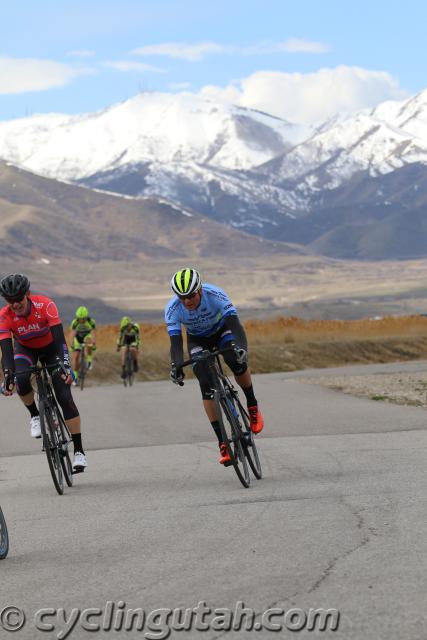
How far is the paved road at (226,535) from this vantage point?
19.9 feet

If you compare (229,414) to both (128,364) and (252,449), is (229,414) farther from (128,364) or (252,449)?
(128,364)

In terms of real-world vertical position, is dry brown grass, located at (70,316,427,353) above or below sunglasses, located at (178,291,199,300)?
below

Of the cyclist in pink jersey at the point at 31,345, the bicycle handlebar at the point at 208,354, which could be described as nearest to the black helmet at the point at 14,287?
the cyclist in pink jersey at the point at 31,345

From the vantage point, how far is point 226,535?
813 centimetres

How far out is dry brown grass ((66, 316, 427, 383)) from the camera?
132ft

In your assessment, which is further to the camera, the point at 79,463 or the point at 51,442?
the point at 79,463

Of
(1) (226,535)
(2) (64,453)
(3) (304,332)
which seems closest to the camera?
(1) (226,535)

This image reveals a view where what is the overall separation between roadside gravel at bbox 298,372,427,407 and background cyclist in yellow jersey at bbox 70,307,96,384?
5.10 m

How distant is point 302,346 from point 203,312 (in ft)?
114

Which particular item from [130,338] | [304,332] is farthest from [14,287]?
[304,332]

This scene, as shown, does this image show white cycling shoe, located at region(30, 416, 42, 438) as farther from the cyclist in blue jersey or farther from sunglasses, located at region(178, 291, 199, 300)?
sunglasses, located at region(178, 291, 199, 300)

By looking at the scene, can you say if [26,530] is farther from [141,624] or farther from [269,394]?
[269,394]

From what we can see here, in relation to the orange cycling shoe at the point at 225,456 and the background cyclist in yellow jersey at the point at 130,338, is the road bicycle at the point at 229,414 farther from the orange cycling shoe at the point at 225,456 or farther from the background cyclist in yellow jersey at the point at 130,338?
the background cyclist in yellow jersey at the point at 130,338

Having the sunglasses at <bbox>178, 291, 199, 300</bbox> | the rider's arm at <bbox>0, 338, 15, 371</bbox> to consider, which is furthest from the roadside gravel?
the rider's arm at <bbox>0, 338, 15, 371</bbox>
